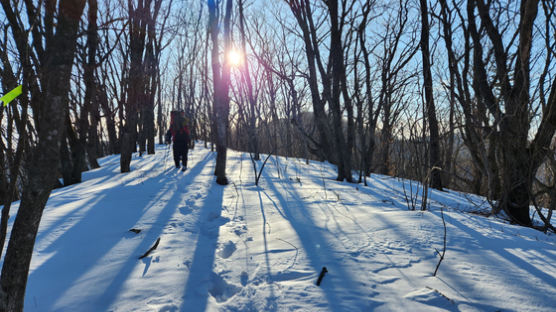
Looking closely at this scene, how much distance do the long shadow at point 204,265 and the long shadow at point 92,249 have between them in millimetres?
347

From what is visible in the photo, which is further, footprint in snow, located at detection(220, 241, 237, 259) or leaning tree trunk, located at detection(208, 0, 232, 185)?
leaning tree trunk, located at detection(208, 0, 232, 185)

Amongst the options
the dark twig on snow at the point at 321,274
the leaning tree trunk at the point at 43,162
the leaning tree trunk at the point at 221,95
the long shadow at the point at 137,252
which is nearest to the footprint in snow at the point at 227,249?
the long shadow at the point at 137,252

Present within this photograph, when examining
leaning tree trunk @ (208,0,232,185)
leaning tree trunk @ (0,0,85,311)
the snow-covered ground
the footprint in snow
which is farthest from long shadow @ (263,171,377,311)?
leaning tree trunk @ (208,0,232,185)

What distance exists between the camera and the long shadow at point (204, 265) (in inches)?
50.1

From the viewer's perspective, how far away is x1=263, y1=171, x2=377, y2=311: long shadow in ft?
3.85

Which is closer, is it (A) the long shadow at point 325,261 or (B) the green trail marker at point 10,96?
(B) the green trail marker at point 10,96

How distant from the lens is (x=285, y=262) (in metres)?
1.58

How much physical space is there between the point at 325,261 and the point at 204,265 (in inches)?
29.7

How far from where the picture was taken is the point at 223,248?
187cm

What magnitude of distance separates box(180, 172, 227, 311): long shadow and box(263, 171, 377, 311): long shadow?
0.57 meters

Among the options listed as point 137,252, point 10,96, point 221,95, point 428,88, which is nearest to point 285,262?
point 137,252

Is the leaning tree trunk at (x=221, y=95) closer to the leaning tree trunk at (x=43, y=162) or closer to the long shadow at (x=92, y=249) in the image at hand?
the long shadow at (x=92, y=249)

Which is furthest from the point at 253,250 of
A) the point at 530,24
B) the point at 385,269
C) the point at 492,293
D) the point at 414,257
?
the point at 530,24

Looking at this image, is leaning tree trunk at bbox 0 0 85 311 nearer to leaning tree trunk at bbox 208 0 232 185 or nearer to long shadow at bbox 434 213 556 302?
long shadow at bbox 434 213 556 302
